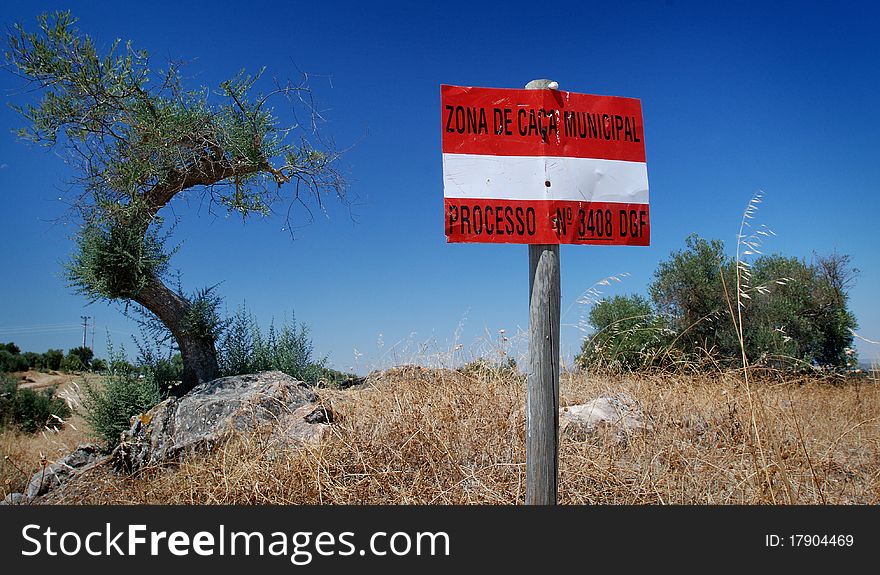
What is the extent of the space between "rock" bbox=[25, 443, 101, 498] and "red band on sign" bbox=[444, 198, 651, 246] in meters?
5.46

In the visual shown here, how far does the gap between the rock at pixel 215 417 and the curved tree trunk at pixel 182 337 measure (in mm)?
1630

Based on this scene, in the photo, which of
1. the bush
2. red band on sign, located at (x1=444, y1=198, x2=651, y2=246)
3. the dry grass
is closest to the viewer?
red band on sign, located at (x1=444, y1=198, x2=651, y2=246)

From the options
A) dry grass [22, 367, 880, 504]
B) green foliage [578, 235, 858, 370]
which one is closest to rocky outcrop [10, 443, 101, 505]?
dry grass [22, 367, 880, 504]

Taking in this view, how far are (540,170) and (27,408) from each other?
15.0 meters

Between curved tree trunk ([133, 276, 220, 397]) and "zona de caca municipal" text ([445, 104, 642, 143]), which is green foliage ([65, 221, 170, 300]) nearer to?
curved tree trunk ([133, 276, 220, 397])

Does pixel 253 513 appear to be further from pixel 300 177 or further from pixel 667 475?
pixel 300 177

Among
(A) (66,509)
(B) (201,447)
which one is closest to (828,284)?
(B) (201,447)

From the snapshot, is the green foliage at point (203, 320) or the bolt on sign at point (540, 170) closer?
the bolt on sign at point (540, 170)

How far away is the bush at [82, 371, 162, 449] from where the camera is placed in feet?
26.1

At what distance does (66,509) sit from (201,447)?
257 centimetres

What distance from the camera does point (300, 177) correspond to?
346 inches

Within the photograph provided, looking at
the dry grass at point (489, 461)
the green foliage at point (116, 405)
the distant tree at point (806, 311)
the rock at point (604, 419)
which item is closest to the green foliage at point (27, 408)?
the green foliage at point (116, 405)

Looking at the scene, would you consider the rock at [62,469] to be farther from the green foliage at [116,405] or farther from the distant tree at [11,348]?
the distant tree at [11,348]

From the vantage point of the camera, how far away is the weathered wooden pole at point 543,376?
121 inches
